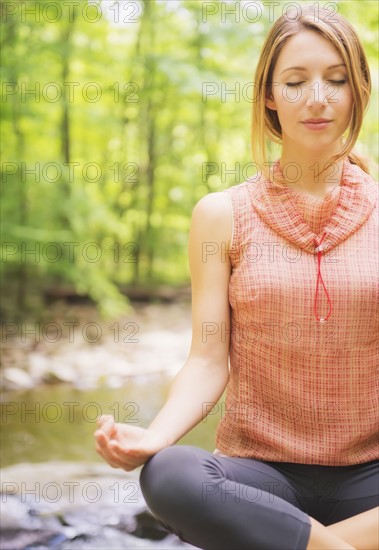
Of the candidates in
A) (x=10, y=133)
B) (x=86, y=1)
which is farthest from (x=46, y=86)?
(x=86, y=1)

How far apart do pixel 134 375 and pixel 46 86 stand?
222 centimetres

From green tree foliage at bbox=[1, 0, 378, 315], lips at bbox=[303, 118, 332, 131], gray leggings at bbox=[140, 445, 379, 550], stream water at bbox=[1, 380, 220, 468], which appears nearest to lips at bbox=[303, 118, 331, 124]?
lips at bbox=[303, 118, 332, 131]

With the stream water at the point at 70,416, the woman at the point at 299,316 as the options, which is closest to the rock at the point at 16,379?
the stream water at the point at 70,416

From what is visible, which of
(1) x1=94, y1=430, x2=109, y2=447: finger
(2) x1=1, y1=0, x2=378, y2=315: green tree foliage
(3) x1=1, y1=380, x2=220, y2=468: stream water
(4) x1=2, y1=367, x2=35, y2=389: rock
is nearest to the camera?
(1) x1=94, y1=430, x2=109, y2=447: finger

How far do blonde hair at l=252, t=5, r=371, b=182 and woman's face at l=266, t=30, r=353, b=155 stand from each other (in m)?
0.01

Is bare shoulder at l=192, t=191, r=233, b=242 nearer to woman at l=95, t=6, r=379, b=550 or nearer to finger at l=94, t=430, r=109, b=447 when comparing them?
woman at l=95, t=6, r=379, b=550

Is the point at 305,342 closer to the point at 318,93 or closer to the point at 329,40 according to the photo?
the point at 318,93

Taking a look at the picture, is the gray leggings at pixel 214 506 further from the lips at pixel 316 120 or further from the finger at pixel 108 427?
the lips at pixel 316 120

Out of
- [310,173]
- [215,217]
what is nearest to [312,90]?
[310,173]

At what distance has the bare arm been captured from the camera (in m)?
1.31

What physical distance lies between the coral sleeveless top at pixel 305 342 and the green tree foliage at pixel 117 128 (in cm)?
283

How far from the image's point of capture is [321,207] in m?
1.47

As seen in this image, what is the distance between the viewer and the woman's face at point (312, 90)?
1397 mm

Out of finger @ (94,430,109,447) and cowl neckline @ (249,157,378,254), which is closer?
finger @ (94,430,109,447)
